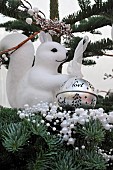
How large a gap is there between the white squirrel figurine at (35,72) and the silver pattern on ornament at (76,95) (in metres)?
0.07

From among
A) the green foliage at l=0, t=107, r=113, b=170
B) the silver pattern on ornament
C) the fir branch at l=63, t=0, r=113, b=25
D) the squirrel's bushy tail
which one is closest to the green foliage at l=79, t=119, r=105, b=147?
the green foliage at l=0, t=107, r=113, b=170

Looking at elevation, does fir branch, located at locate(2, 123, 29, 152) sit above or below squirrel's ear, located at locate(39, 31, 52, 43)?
below

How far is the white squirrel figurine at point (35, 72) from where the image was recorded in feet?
2.09

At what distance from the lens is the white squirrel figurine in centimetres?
64

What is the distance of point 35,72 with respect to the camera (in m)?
0.66

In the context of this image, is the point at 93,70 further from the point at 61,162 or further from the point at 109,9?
the point at 61,162

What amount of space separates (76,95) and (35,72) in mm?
137

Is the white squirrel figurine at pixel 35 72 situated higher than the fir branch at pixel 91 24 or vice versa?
the fir branch at pixel 91 24

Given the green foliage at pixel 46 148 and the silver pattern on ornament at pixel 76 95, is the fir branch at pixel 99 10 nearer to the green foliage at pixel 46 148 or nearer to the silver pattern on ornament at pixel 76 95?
the silver pattern on ornament at pixel 76 95

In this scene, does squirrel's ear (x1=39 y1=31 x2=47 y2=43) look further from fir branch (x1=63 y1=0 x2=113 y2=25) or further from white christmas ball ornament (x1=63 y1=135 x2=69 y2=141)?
white christmas ball ornament (x1=63 y1=135 x2=69 y2=141)

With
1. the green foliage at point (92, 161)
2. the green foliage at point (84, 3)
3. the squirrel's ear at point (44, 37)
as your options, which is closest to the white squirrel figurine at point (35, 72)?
the squirrel's ear at point (44, 37)

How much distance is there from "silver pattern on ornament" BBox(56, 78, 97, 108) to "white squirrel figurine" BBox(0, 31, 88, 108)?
7 centimetres

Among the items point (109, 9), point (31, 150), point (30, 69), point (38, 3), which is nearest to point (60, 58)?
point (30, 69)

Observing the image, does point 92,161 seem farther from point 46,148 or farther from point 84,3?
point 84,3
